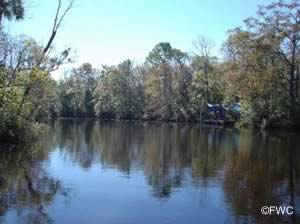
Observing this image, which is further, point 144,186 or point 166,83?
point 166,83

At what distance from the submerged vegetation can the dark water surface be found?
4621mm

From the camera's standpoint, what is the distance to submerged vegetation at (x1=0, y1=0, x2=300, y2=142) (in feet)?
98.2

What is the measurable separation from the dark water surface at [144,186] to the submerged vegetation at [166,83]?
4.62 metres

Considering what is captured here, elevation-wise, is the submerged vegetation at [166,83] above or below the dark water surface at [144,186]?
above

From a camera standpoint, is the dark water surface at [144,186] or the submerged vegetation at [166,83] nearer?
the dark water surface at [144,186]

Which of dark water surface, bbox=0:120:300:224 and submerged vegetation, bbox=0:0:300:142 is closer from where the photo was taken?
dark water surface, bbox=0:120:300:224

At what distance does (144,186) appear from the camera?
18.1 meters

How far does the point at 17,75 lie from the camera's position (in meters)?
30.1

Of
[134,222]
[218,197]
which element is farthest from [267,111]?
[134,222]

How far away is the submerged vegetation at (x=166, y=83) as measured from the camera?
29.9m

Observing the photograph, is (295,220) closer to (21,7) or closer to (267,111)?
(21,7)

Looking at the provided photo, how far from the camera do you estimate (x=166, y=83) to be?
9300 centimetres

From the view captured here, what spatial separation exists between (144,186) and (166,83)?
7543cm

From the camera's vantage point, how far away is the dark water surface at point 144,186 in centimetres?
1350
